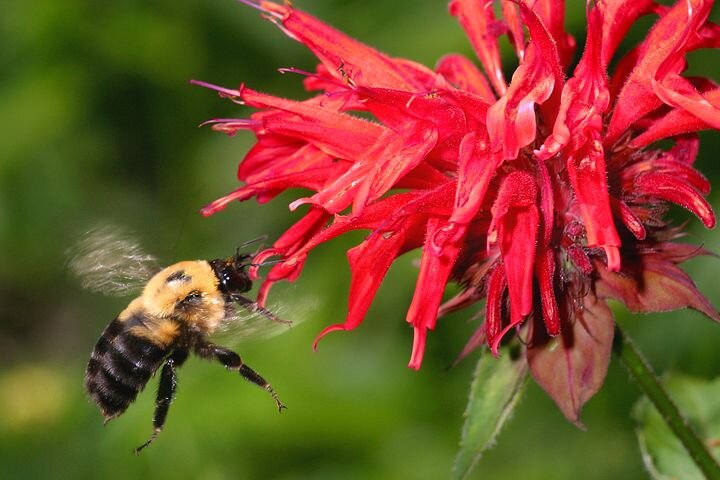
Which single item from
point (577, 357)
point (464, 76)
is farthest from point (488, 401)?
point (464, 76)

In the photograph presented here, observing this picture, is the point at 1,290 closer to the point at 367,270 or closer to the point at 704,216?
the point at 367,270

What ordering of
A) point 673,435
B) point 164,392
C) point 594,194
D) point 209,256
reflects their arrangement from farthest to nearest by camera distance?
1. point 209,256
2. point 673,435
3. point 164,392
4. point 594,194

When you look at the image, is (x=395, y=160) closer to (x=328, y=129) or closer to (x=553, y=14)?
(x=328, y=129)

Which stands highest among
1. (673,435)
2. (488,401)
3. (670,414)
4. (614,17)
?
(614,17)

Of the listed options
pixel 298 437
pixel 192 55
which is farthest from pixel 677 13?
pixel 192 55

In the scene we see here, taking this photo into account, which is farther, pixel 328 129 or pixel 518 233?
pixel 328 129
